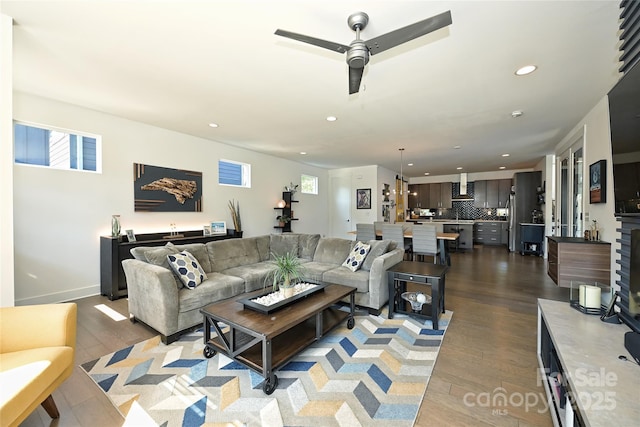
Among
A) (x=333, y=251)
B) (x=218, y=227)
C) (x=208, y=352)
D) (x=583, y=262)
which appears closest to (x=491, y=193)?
(x=583, y=262)

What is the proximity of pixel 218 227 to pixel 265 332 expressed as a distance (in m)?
3.93

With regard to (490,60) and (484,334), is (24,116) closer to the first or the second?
(490,60)

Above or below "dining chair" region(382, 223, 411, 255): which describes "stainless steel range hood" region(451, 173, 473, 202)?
above

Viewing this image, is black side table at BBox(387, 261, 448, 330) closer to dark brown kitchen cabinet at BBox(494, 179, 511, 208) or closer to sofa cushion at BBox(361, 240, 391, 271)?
sofa cushion at BBox(361, 240, 391, 271)

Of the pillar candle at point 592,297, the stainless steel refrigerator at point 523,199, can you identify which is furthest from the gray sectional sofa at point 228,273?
the stainless steel refrigerator at point 523,199

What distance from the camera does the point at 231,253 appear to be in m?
3.77

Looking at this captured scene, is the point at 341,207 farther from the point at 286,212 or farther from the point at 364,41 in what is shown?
the point at 364,41

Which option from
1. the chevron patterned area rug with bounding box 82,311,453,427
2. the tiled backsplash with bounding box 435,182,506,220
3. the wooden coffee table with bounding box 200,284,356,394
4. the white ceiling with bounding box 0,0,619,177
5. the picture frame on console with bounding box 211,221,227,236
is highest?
the white ceiling with bounding box 0,0,619,177

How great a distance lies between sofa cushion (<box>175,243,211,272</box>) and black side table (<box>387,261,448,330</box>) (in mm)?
2347

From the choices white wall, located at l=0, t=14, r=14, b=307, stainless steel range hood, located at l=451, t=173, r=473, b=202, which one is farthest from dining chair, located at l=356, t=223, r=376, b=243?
stainless steel range hood, located at l=451, t=173, r=473, b=202

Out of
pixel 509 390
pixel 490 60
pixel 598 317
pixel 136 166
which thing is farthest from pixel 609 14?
pixel 136 166

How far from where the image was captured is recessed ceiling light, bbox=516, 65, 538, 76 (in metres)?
2.52

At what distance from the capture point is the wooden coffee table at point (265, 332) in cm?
185

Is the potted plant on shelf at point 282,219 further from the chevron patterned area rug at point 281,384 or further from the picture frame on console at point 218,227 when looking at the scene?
the chevron patterned area rug at point 281,384
